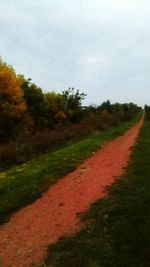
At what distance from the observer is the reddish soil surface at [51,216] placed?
262 inches

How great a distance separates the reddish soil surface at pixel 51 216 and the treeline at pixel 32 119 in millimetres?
6984

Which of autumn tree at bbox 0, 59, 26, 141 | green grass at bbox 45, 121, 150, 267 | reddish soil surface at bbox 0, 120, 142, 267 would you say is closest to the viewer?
green grass at bbox 45, 121, 150, 267

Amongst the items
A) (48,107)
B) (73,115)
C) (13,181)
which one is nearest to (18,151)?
(13,181)

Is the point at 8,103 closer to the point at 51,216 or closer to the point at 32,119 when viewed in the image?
the point at 32,119

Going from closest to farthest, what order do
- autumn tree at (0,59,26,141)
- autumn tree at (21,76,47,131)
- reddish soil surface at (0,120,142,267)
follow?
reddish soil surface at (0,120,142,267)
autumn tree at (0,59,26,141)
autumn tree at (21,76,47,131)

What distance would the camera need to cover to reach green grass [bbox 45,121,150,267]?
600 cm

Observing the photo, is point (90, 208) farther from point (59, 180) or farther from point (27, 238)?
point (59, 180)

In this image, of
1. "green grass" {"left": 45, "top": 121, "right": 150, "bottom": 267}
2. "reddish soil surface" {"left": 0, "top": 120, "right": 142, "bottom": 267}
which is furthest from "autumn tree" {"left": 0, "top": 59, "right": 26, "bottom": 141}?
"green grass" {"left": 45, "top": 121, "right": 150, "bottom": 267}

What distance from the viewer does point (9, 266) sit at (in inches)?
240

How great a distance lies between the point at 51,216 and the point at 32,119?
3456 centimetres

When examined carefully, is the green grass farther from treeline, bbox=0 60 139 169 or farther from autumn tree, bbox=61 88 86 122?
autumn tree, bbox=61 88 86 122

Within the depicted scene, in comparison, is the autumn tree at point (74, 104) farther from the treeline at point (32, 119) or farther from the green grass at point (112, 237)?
the green grass at point (112, 237)

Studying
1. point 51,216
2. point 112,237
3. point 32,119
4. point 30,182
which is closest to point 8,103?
point 32,119

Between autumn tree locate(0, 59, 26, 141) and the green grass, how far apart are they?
27244 mm
